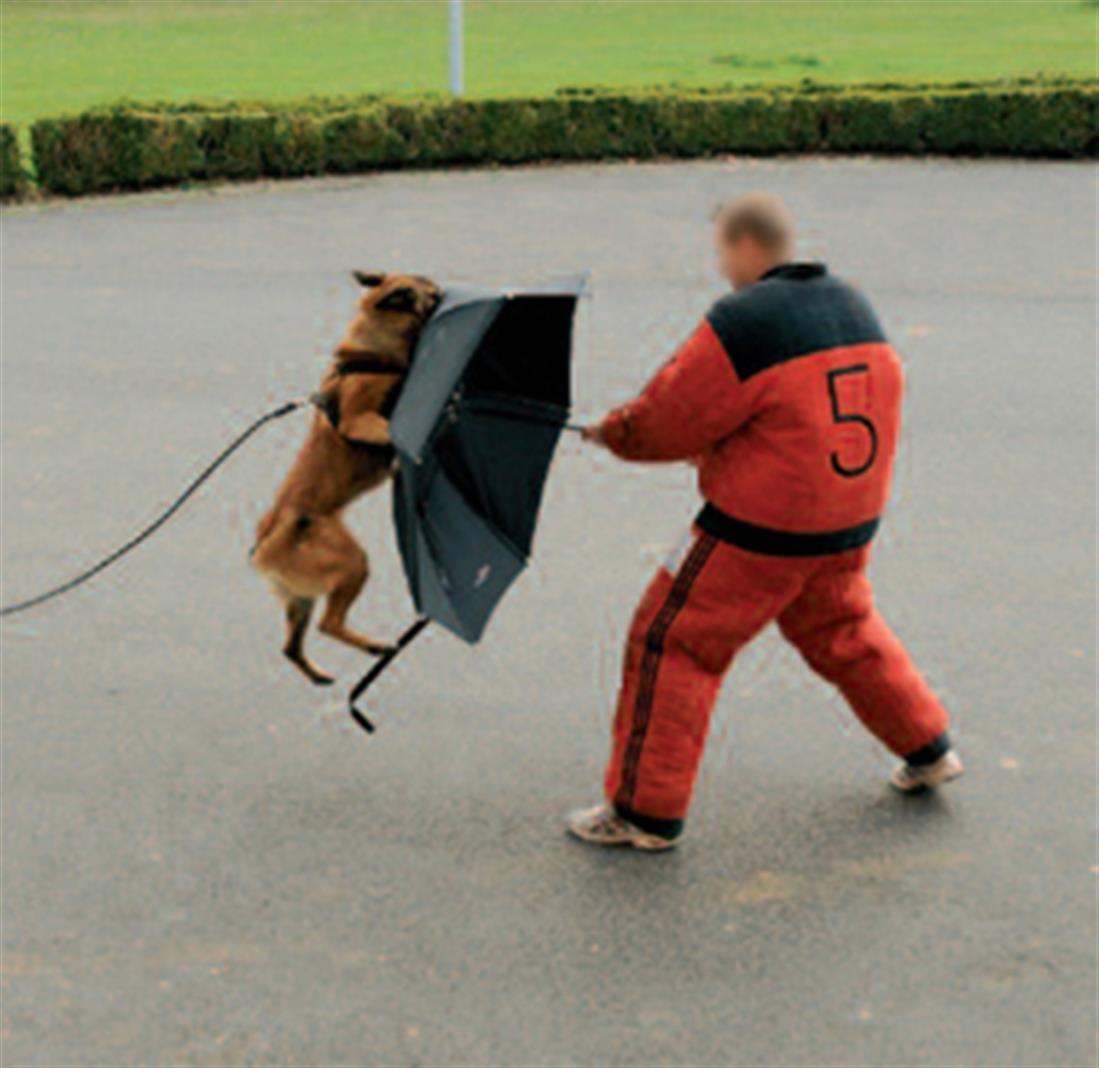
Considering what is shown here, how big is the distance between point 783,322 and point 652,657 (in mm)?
1048

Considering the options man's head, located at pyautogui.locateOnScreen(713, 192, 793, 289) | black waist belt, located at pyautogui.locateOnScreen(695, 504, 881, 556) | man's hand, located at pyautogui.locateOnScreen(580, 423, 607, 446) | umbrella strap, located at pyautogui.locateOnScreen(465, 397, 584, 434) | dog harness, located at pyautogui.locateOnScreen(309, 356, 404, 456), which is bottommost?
black waist belt, located at pyautogui.locateOnScreen(695, 504, 881, 556)

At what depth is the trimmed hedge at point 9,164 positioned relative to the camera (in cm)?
1587

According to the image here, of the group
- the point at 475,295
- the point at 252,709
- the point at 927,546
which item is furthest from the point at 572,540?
the point at 475,295

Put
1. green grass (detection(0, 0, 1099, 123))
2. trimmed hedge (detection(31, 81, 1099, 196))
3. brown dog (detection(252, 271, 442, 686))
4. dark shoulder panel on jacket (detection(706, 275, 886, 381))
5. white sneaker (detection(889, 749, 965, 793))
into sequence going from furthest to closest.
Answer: green grass (detection(0, 0, 1099, 123)), trimmed hedge (detection(31, 81, 1099, 196)), white sneaker (detection(889, 749, 965, 793)), brown dog (detection(252, 271, 442, 686)), dark shoulder panel on jacket (detection(706, 275, 886, 381))

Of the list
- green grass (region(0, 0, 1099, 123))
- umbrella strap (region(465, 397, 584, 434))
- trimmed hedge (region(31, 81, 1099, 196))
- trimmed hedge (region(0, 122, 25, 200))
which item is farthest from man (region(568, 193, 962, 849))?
green grass (region(0, 0, 1099, 123))

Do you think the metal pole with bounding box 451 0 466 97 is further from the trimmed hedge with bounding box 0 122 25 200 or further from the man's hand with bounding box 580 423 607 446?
the man's hand with bounding box 580 423 607 446

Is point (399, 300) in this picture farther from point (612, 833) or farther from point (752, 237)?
point (612, 833)

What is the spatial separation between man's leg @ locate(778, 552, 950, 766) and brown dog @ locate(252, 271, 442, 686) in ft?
4.20

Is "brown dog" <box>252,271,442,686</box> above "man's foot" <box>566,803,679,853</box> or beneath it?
above

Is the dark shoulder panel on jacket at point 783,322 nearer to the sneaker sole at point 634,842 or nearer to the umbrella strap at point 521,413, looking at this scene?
the umbrella strap at point 521,413

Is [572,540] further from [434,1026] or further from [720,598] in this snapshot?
[434,1026]

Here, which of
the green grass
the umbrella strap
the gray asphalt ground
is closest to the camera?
the gray asphalt ground

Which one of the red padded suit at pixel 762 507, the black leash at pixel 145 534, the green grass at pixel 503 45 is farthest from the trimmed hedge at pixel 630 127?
the red padded suit at pixel 762 507

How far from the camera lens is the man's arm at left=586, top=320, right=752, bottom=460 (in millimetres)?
4484
